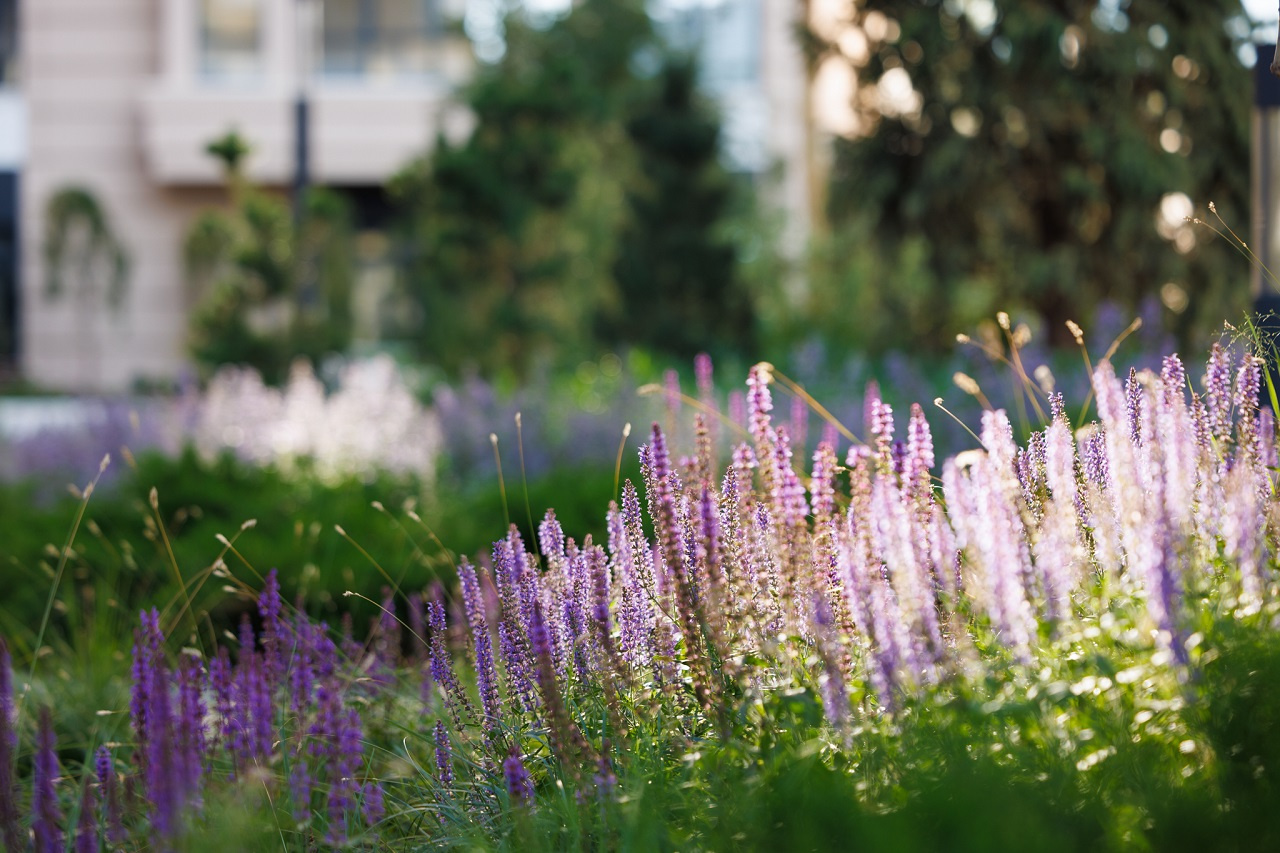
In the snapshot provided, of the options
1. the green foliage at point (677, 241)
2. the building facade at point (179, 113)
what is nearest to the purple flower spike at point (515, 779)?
the green foliage at point (677, 241)

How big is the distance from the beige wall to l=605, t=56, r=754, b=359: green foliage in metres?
13.5

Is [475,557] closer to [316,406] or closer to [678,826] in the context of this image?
[678,826]

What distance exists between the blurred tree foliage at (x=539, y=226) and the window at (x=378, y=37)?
1117 cm

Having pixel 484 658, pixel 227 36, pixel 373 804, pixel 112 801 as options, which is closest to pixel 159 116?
pixel 227 36

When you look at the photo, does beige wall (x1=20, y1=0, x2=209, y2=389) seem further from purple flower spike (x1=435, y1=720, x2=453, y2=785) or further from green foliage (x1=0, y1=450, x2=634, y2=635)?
purple flower spike (x1=435, y1=720, x2=453, y2=785)

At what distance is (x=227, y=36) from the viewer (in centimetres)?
2412

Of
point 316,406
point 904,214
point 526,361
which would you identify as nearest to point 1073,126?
point 904,214

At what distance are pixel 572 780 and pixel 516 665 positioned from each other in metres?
0.34

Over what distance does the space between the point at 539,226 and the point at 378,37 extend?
13338 mm

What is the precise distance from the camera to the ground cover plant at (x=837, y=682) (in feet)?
6.00

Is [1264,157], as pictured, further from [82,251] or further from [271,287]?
[82,251]

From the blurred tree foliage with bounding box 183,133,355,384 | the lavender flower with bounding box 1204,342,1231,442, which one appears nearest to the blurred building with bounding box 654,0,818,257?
the blurred tree foliage with bounding box 183,133,355,384

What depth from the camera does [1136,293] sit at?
13.8 metres

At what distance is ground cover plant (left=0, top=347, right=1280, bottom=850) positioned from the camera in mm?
1830
